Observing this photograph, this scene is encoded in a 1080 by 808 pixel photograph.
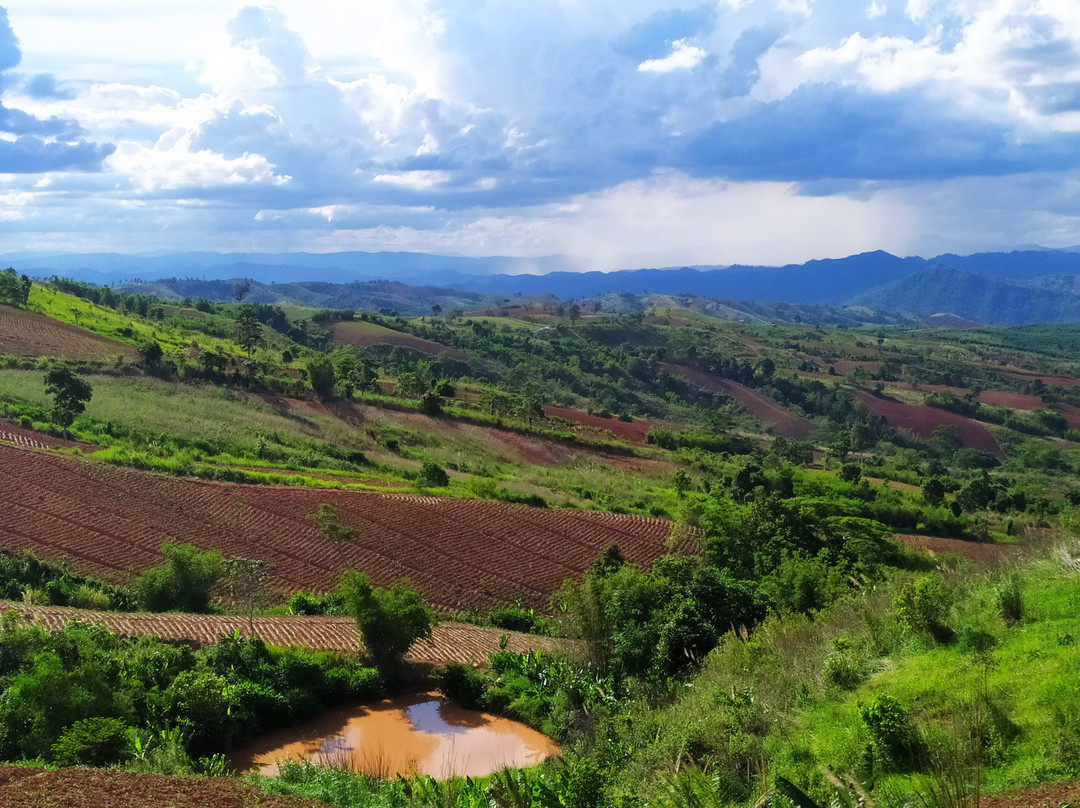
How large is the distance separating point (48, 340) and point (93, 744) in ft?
186

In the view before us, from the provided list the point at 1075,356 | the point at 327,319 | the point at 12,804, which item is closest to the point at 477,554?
the point at 12,804

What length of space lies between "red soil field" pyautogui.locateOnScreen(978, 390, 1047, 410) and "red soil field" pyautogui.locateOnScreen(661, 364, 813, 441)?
25522 mm

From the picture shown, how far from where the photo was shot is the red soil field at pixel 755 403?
89.0 meters

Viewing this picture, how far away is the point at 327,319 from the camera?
12238 centimetres

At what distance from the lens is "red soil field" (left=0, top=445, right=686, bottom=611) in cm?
2880

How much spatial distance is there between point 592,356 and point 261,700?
94.0 meters

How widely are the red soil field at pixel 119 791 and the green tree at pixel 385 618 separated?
312 inches

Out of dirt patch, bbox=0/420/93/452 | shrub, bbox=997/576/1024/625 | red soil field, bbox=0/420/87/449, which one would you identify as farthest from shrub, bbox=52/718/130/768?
red soil field, bbox=0/420/87/449

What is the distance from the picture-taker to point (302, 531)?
32.3 metres

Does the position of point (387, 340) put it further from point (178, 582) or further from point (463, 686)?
point (463, 686)

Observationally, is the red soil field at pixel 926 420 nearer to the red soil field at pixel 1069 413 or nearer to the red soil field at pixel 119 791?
the red soil field at pixel 1069 413

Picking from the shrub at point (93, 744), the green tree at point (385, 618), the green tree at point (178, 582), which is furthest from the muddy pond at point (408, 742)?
the green tree at point (178, 582)

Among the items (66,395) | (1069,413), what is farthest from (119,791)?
(1069,413)

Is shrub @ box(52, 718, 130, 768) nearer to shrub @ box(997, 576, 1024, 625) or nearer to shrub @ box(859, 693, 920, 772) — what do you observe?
shrub @ box(859, 693, 920, 772)
